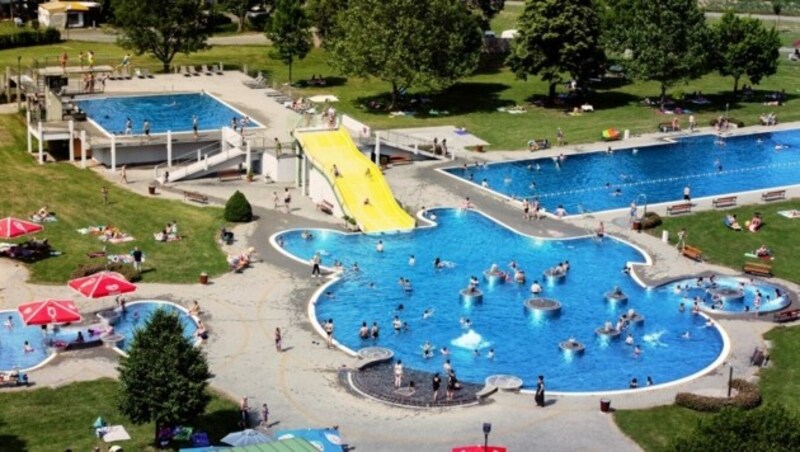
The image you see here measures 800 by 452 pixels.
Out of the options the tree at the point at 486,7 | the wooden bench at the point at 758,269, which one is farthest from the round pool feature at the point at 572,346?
the tree at the point at 486,7

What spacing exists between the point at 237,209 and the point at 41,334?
1878 centimetres

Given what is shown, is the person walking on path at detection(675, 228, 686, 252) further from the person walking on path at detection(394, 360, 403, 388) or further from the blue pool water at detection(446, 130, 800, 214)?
the person walking on path at detection(394, 360, 403, 388)

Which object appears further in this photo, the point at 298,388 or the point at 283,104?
the point at 283,104

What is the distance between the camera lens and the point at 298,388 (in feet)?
161

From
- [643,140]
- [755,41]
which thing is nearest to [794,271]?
[643,140]

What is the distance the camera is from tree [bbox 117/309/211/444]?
41312mm

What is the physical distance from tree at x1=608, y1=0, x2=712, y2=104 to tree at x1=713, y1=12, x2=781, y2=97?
187 inches

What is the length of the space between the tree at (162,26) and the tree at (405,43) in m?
16.0

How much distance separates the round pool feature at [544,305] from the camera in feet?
196

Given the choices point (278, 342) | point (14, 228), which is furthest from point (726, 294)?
point (14, 228)

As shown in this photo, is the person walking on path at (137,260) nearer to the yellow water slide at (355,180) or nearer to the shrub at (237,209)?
the shrub at (237,209)

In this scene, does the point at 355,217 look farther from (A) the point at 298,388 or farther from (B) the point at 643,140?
(B) the point at 643,140

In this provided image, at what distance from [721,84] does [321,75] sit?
3890 centimetres

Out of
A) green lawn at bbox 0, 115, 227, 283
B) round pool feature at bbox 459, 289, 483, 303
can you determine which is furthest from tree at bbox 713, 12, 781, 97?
Result: round pool feature at bbox 459, 289, 483, 303
